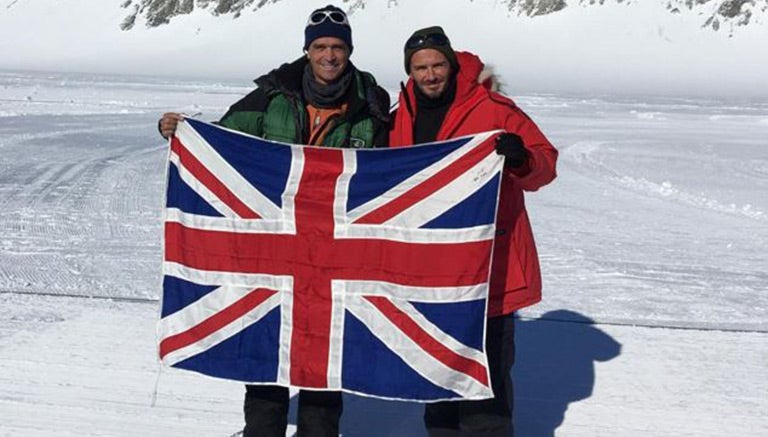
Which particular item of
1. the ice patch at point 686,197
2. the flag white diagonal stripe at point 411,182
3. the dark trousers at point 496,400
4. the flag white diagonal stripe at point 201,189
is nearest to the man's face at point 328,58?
the flag white diagonal stripe at point 411,182

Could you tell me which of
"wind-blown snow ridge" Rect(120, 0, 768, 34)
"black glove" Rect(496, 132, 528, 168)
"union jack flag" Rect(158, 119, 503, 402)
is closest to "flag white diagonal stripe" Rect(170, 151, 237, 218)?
"union jack flag" Rect(158, 119, 503, 402)

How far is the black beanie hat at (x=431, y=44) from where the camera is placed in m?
2.75

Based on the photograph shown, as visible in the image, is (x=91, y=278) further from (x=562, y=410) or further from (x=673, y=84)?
(x=673, y=84)

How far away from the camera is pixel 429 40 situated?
2.77 metres

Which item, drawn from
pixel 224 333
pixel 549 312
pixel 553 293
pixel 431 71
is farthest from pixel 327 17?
pixel 553 293

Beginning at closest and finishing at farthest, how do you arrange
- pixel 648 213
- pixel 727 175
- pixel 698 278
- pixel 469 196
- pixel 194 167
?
1. pixel 469 196
2. pixel 194 167
3. pixel 698 278
4. pixel 648 213
5. pixel 727 175

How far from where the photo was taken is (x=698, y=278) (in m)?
6.37

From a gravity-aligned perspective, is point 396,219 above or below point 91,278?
above

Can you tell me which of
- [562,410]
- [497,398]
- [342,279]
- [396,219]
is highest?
[396,219]

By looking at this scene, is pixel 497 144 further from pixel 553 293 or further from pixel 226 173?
pixel 553 293

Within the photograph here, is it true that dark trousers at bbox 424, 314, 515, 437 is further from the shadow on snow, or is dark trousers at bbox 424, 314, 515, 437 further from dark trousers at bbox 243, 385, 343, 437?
the shadow on snow

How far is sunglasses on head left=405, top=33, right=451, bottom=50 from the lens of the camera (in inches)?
109

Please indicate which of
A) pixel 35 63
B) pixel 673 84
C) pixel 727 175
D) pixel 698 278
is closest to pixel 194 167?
pixel 698 278

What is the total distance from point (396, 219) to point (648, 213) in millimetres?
6328
